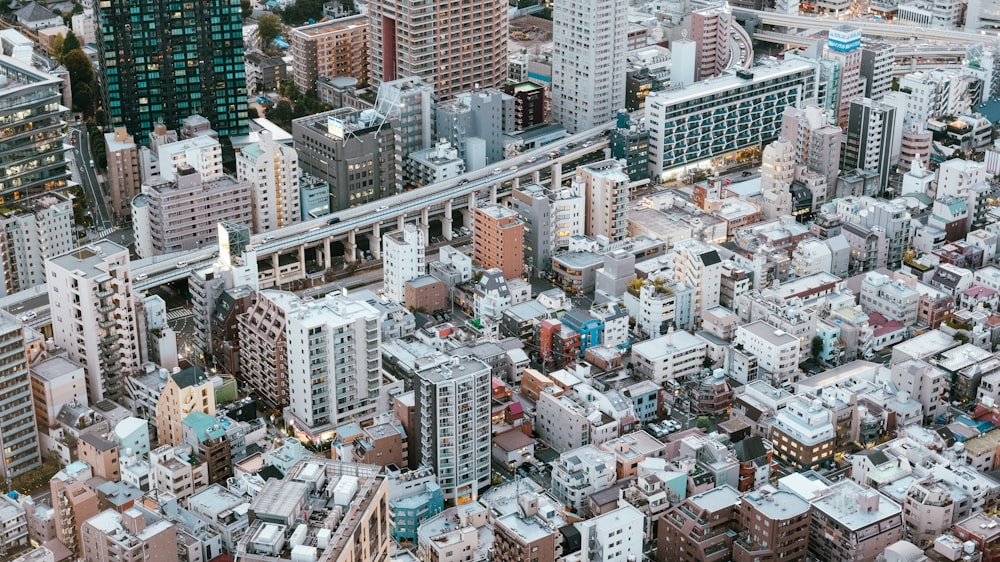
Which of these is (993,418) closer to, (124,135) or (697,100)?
(697,100)

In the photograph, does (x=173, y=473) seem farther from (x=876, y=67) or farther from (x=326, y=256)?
(x=876, y=67)

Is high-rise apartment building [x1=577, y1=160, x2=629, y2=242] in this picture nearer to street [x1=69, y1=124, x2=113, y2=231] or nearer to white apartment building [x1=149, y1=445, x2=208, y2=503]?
street [x1=69, y1=124, x2=113, y2=231]

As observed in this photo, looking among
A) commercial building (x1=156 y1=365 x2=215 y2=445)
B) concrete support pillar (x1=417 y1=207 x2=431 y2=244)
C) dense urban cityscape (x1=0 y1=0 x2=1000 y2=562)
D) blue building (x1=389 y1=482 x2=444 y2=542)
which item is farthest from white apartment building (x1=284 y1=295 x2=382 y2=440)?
concrete support pillar (x1=417 y1=207 x2=431 y2=244)

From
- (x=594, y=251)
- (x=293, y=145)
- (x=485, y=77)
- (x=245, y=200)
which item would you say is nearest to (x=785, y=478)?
(x=594, y=251)

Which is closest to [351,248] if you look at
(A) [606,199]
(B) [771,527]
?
(A) [606,199]

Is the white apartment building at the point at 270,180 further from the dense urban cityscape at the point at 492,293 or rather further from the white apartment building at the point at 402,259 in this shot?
the white apartment building at the point at 402,259
